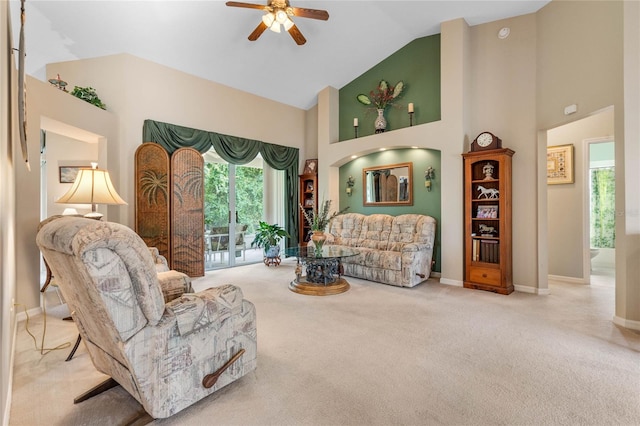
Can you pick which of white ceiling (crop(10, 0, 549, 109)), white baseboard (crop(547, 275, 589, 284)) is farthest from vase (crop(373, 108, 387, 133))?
white baseboard (crop(547, 275, 589, 284))

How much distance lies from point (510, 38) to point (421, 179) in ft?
7.52

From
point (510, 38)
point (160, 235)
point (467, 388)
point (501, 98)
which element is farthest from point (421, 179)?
point (160, 235)

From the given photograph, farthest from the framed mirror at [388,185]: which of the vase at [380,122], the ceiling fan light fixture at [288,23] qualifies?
the ceiling fan light fixture at [288,23]

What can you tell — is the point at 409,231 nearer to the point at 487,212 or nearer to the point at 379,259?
the point at 379,259

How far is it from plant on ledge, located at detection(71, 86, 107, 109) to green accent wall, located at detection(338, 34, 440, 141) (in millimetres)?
4100

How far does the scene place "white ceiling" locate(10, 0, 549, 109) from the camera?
389 cm

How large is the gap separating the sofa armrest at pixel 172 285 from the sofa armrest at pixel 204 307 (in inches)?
31.2

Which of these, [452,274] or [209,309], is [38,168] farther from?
[452,274]

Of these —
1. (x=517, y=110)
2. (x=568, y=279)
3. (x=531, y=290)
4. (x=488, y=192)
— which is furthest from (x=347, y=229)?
(x=568, y=279)

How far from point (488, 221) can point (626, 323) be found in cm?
184

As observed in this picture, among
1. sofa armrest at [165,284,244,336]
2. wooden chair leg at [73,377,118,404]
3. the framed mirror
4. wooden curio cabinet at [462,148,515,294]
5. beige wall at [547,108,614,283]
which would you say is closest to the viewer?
sofa armrest at [165,284,244,336]

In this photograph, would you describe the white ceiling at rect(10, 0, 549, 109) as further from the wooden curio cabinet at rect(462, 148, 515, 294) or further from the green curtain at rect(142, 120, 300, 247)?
the wooden curio cabinet at rect(462, 148, 515, 294)

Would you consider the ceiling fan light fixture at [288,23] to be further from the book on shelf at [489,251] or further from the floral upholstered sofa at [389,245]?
the book on shelf at [489,251]

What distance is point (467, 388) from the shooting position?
1921 millimetres
